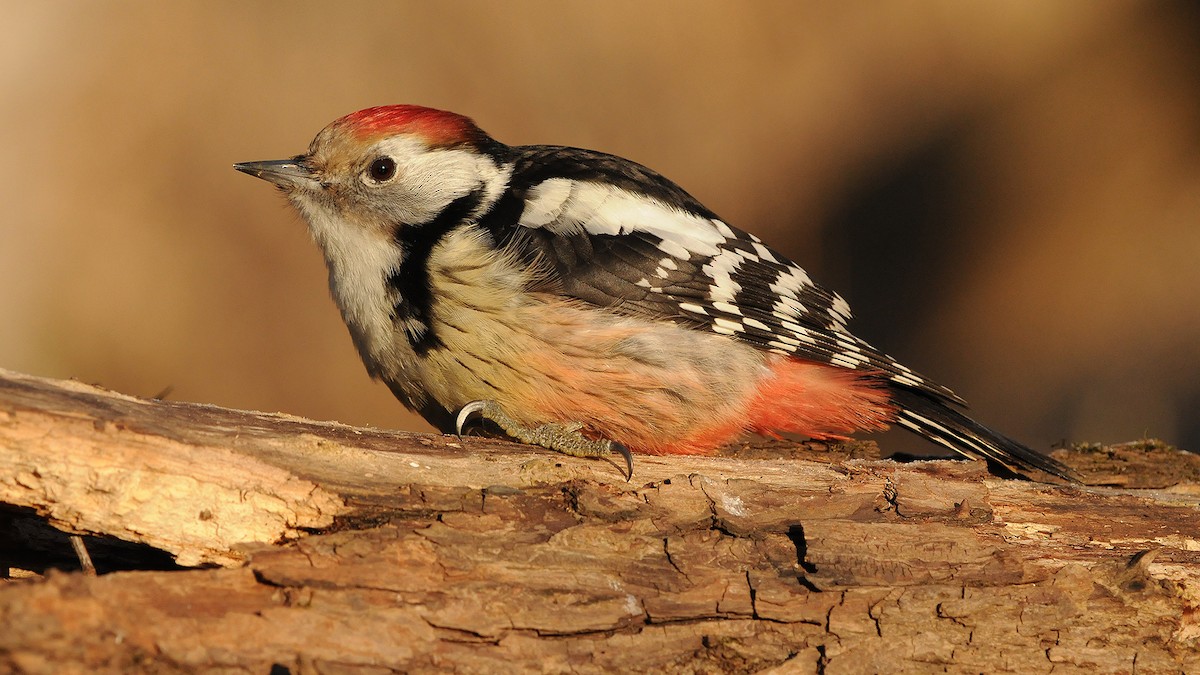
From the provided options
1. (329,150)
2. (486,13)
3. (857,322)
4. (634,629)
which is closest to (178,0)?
(486,13)

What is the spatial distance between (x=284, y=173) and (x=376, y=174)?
0.34 metres

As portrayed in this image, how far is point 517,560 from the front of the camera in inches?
105

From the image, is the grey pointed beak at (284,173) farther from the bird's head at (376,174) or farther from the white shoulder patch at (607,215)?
the white shoulder patch at (607,215)

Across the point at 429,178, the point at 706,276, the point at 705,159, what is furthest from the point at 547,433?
the point at 705,159

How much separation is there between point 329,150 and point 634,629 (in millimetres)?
2194

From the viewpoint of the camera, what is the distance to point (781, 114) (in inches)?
297

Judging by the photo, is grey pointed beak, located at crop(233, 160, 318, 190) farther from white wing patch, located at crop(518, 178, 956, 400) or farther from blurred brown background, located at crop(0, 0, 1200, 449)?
blurred brown background, located at crop(0, 0, 1200, 449)

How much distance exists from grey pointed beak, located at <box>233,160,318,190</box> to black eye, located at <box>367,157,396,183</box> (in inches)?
8.7

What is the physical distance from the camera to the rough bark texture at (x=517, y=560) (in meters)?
2.36

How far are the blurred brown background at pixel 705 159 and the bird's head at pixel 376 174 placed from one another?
128 inches

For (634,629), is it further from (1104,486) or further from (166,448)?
(1104,486)

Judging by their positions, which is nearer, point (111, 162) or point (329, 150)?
point (329, 150)

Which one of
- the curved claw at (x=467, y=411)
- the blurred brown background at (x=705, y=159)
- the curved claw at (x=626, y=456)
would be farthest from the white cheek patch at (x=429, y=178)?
the blurred brown background at (x=705, y=159)

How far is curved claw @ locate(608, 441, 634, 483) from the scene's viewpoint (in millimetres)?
3132
